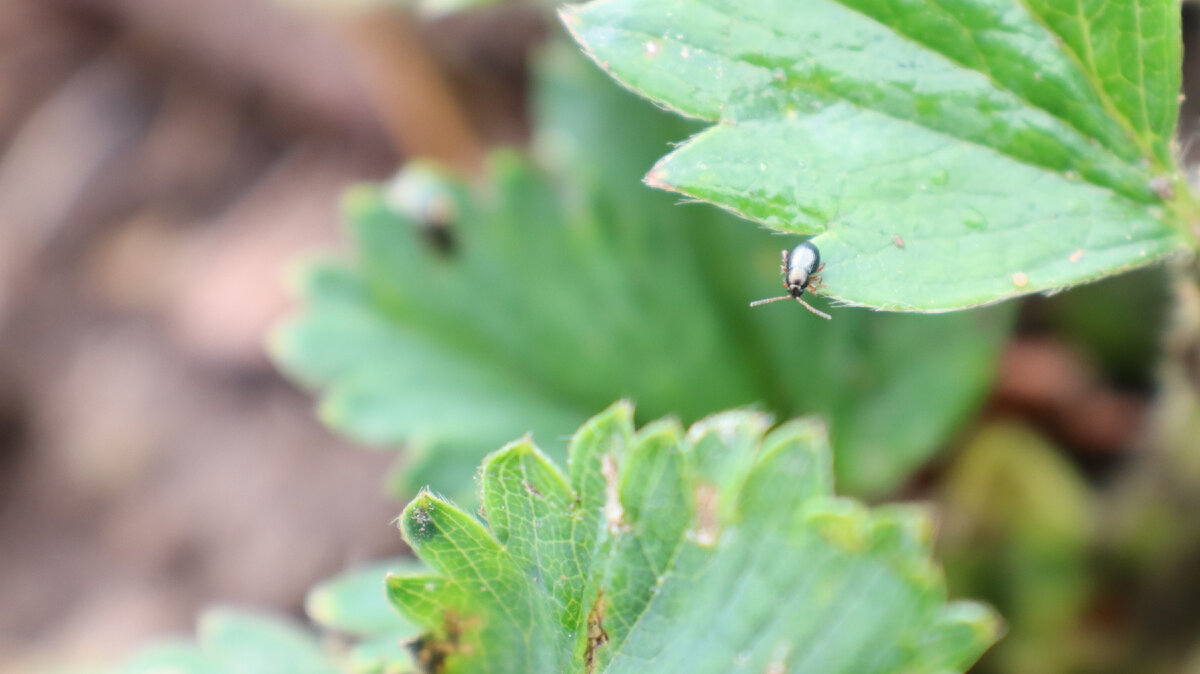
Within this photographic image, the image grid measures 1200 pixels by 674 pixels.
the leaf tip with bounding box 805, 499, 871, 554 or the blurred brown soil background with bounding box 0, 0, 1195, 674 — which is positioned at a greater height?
the blurred brown soil background with bounding box 0, 0, 1195, 674

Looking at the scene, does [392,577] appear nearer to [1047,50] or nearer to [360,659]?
[360,659]

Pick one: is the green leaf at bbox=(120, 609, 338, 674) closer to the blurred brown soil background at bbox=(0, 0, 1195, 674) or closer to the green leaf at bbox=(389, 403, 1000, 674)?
the green leaf at bbox=(389, 403, 1000, 674)

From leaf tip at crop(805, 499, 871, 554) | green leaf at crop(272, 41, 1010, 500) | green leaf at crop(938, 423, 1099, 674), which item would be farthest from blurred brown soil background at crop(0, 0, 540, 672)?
leaf tip at crop(805, 499, 871, 554)

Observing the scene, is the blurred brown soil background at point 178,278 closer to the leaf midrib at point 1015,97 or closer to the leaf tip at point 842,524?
the leaf tip at point 842,524

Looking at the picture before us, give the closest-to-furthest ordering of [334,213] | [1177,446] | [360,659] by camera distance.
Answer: [360,659], [1177,446], [334,213]

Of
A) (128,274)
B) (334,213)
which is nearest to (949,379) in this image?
(334,213)

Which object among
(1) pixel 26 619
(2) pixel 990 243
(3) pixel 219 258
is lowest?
(1) pixel 26 619

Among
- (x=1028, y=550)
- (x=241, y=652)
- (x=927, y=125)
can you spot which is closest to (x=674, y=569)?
(x=927, y=125)

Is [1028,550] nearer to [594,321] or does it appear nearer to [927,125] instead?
[594,321]
